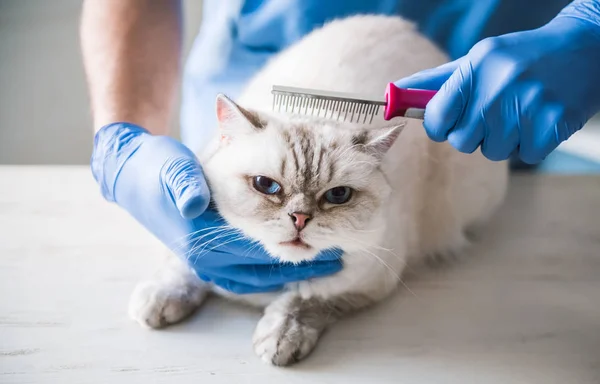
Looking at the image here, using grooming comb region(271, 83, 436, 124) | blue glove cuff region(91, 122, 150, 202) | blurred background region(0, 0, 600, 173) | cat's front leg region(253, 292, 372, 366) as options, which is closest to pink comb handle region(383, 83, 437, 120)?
grooming comb region(271, 83, 436, 124)

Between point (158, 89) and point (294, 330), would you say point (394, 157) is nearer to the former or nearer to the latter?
point (294, 330)

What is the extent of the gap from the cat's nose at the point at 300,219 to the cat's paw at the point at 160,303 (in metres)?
0.41

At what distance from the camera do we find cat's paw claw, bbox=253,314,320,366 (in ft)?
3.83

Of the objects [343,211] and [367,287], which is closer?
[343,211]

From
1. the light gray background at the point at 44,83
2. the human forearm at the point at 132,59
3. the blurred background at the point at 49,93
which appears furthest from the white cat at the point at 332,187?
the light gray background at the point at 44,83

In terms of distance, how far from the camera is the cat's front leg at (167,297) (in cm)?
124

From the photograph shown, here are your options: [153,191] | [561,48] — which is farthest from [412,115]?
[153,191]

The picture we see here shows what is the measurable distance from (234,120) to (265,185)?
16cm

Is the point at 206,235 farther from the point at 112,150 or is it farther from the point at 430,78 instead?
the point at 430,78

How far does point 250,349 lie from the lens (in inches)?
47.5

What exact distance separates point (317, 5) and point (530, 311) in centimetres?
114

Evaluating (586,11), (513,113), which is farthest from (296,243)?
(586,11)

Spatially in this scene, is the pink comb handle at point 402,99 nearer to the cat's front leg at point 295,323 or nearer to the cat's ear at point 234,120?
the cat's ear at point 234,120

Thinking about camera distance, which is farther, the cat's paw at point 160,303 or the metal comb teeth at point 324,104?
the cat's paw at point 160,303
